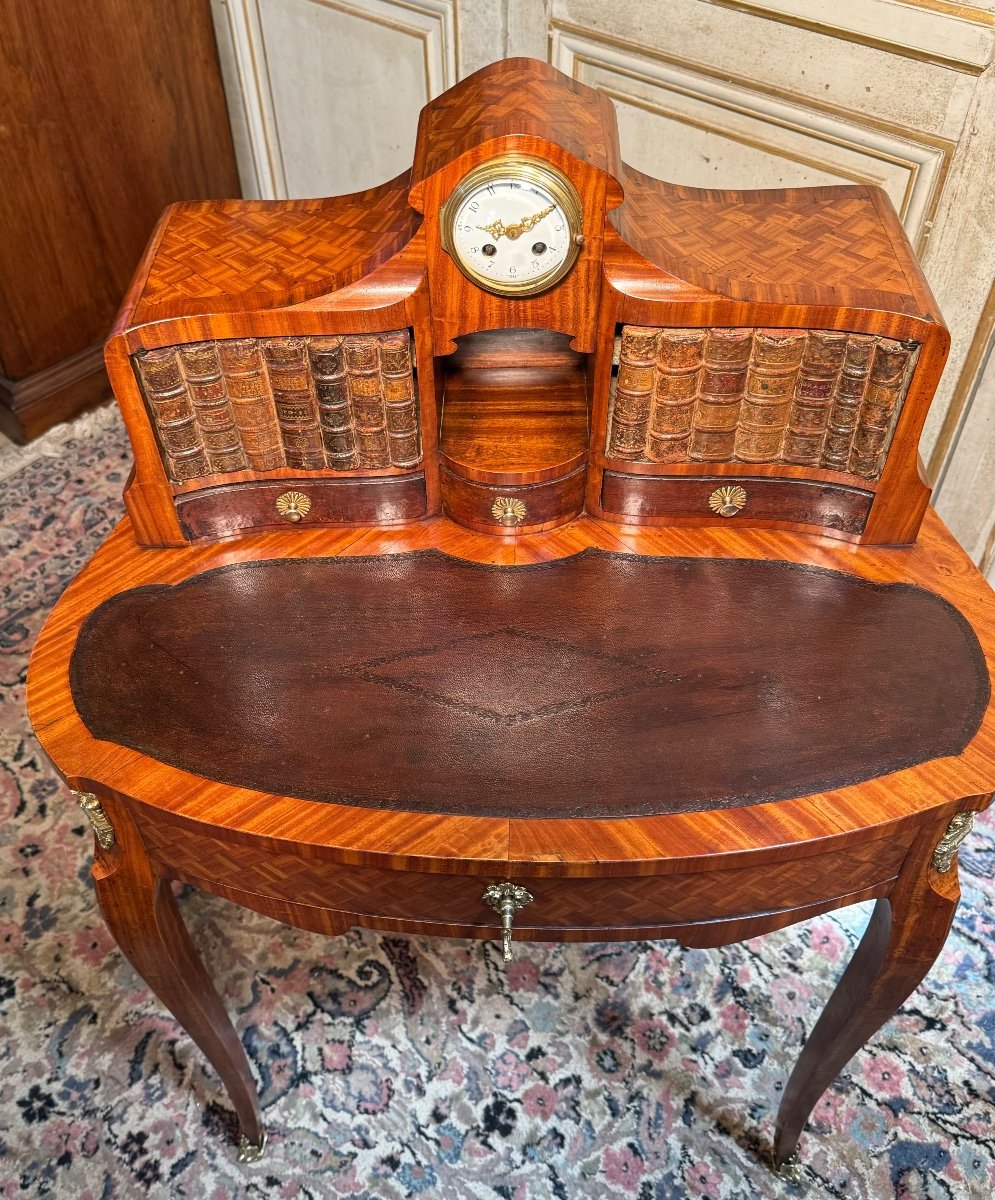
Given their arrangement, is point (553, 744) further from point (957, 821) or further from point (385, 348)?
point (385, 348)

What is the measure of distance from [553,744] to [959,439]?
1665 mm

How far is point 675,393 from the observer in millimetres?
1677

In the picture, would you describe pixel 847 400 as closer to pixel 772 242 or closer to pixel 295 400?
pixel 772 242

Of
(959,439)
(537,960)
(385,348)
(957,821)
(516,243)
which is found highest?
(516,243)

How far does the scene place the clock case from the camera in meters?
1.58

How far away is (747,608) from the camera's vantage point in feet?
5.48

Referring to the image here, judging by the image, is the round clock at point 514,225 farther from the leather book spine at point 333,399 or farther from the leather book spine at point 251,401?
the leather book spine at point 251,401

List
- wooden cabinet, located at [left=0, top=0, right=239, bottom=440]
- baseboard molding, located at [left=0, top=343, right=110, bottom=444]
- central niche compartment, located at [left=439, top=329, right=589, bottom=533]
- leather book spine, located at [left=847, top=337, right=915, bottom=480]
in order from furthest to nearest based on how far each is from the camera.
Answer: baseboard molding, located at [left=0, top=343, right=110, bottom=444] < wooden cabinet, located at [left=0, top=0, right=239, bottom=440] < central niche compartment, located at [left=439, top=329, right=589, bottom=533] < leather book spine, located at [left=847, top=337, right=915, bottom=480]

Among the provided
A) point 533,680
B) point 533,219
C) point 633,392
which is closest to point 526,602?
point 533,680

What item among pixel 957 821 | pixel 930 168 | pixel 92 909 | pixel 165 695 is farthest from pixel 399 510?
pixel 930 168

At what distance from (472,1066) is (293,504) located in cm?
122

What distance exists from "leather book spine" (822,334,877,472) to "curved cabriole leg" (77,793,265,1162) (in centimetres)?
123

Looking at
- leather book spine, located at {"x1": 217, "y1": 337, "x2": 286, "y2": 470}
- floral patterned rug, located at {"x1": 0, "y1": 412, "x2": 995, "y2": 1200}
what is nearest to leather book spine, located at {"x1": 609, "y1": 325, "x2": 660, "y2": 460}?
leather book spine, located at {"x1": 217, "y1": 337, "x2": 286, "y2": 470}

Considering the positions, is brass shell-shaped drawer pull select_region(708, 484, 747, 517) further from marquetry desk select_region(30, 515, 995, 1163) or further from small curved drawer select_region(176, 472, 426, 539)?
small curved drawer select_region(176, 472, 426, 539)
